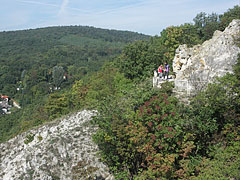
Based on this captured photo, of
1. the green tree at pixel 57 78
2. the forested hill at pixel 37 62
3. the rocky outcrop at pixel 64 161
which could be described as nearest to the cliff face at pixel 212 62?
the rocky outcrop at pixel 64 161

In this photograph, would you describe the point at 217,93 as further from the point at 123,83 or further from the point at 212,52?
the point at 123,83

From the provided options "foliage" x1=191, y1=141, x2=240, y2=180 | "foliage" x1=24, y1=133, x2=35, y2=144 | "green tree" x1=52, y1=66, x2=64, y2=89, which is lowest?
"foliage" x1=24, y1=133, x2=35, y2=144

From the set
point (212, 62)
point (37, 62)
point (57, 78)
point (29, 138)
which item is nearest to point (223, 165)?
point (212, 62)

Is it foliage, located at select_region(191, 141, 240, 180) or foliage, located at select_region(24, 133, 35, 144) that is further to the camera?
foliage, located at select_region(24, 133, 35, 144)

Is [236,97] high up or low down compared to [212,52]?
down

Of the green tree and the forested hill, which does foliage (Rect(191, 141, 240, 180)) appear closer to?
the forested hill

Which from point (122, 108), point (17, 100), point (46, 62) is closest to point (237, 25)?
point (122, 108)

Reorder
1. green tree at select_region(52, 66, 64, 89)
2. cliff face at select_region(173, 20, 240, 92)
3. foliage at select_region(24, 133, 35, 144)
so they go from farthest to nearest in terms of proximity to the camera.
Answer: green tree at select_region(52, 66, 64, 89) < foliage at select_region(24, 133, 35, 144) < cliff face at select_region(173, 20, 240, 92)

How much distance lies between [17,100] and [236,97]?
340 feet

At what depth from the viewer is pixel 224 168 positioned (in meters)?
12.6

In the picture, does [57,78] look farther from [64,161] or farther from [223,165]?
[223,165]

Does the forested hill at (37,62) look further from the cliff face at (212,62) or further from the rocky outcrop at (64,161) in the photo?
the cliff face at (212,62)

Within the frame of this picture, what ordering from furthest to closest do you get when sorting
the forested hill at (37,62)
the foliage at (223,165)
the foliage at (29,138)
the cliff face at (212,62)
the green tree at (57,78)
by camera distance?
the forested hill at (37,62), the green tree at (57,78), the foliage at (29,138), the cliff face at (212,62), the foliage at (223,165)

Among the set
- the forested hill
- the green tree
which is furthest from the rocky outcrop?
the forested hill
